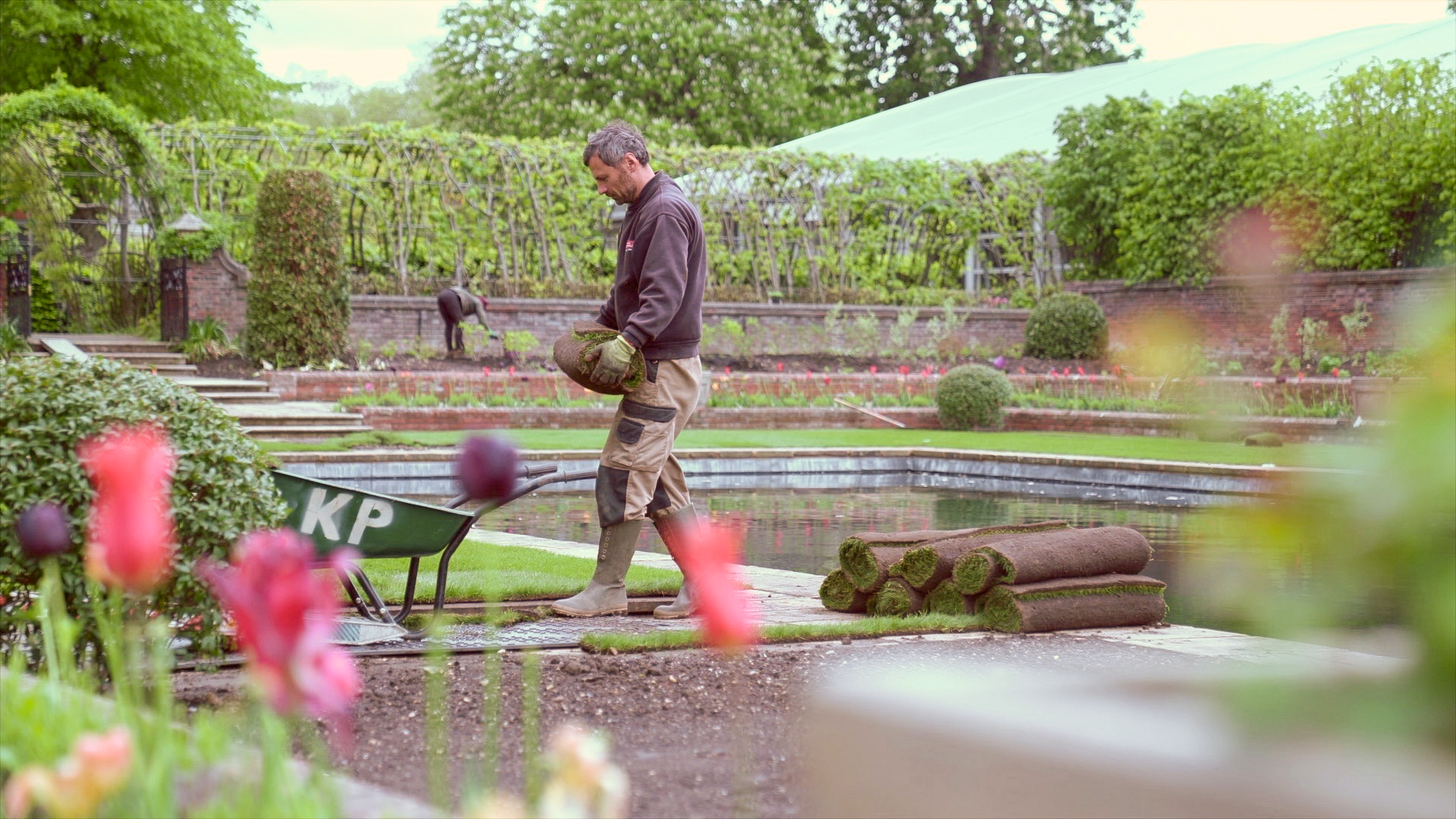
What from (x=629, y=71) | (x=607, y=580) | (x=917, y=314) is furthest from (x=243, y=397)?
(x=629, y=71)

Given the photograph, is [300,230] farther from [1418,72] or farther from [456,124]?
[456,124]

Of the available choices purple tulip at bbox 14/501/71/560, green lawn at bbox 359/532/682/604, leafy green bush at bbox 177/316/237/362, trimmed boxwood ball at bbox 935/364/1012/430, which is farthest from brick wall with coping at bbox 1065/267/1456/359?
purple tulip at bbox 14/501/71/560

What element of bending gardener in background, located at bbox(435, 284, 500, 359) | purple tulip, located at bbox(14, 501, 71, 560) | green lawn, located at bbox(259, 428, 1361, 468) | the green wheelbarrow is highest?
bending gardener in background, located at bbox(435, 284, 500, 359)

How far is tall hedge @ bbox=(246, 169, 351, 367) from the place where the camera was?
1825 cm

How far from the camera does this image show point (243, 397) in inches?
651

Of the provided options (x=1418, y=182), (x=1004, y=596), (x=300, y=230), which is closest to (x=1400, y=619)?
(x=1004, y=596)

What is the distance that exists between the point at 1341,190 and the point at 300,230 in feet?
47.2

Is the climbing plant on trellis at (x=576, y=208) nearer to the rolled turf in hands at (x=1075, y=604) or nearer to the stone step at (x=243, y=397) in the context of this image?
the stone step at (x=243, y=397)

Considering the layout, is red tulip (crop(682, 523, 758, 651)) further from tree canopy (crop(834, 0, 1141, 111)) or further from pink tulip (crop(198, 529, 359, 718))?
tree canopy (crop(834, 0, 1141, 111))

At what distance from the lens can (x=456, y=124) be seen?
37.9 m

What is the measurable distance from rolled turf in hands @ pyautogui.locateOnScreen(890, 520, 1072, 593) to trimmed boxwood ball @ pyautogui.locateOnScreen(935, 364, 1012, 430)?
1217cm

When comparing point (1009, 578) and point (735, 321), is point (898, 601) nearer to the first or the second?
point (1009, 578)

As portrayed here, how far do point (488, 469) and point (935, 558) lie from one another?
383 cm

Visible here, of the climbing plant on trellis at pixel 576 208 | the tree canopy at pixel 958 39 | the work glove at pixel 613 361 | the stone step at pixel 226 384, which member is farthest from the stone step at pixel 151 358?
the tree canopy at pixel 958 39
